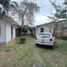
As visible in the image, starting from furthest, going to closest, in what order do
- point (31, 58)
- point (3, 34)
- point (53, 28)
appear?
point (53, 28)
point (3, 34)
point (31, 58)

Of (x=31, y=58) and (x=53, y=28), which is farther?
(x=53, y=28)

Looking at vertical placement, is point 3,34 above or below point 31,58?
above

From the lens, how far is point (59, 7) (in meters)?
20.9

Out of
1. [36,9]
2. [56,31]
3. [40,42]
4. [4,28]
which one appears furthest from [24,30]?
[40,42]

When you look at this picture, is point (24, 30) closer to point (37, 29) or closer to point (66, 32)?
point (37, 29)

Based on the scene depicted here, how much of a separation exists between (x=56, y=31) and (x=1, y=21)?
17.4m

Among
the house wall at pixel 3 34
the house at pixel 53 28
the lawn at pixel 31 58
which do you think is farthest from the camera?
the house at pixel 53 28

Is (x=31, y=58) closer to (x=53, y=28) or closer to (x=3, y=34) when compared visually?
(x=3, y=34)

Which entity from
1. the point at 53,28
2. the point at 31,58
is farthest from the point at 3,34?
the point at 53,28

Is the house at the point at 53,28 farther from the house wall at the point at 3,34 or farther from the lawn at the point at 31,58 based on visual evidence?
the lawn at the point at 31,58

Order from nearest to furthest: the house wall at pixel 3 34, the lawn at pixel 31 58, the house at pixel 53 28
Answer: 1. the lawn at pixel 31 58
2. the house wall at pixel 3 34
3. the house at pixel 53 28

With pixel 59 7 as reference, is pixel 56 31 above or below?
below

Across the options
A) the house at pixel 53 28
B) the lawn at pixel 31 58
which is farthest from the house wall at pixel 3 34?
the house at pixel 53 28

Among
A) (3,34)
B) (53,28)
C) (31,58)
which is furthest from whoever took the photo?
(53,28)
